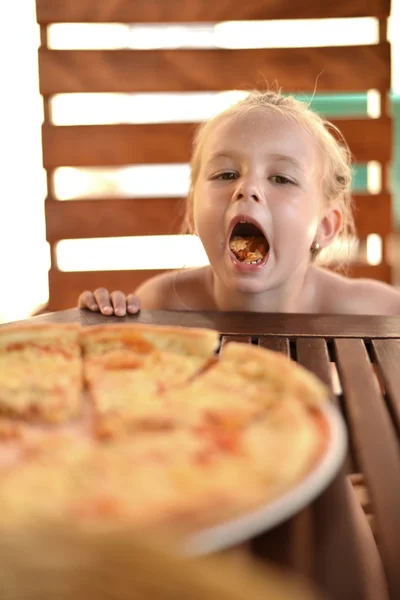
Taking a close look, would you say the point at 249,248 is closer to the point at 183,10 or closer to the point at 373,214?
the point at 373,214

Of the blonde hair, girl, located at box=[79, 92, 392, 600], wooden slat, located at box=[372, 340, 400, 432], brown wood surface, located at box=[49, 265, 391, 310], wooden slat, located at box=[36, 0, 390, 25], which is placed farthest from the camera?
brown wood surface, located at box=[49, 265, 391, 310]

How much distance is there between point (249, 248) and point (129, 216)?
1.47m

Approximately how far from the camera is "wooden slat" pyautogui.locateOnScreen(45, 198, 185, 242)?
308cm

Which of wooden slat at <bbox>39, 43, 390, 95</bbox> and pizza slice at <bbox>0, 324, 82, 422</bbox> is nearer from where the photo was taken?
pizza slice at <bbox>0, 324, 82, 422</bbox>

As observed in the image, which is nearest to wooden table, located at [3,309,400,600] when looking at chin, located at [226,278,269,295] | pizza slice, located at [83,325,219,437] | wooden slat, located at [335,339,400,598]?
wooden slat, located at [335,339,400,598]

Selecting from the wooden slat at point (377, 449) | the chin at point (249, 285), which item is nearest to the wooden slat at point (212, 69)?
the chin at point (249, 285)

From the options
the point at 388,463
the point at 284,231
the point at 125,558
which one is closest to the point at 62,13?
the point at 284,231

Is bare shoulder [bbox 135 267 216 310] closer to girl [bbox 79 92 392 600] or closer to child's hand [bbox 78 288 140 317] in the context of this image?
girl [bbox 79 92 392 600]

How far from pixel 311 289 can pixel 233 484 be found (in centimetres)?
165

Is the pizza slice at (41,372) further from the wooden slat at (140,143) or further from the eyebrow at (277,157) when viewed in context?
the wooden slat at (140,143)

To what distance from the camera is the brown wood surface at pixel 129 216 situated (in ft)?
10.1

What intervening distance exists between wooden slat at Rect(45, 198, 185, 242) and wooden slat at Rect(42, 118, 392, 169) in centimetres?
18

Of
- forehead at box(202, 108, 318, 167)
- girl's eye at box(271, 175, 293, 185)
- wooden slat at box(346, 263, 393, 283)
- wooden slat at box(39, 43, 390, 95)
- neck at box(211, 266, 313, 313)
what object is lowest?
wooden slat at box(346, 263, 393, 283)

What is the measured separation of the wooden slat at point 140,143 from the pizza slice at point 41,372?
7.61ft
